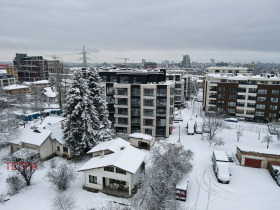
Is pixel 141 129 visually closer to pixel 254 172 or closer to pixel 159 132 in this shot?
pixel 159 132

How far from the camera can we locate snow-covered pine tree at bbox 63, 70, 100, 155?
107 feet

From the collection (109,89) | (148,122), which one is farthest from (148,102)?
(109,89)

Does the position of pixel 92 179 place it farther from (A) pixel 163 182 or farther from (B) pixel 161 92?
(B) pixel 161 92

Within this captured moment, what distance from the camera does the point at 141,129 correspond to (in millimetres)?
45656

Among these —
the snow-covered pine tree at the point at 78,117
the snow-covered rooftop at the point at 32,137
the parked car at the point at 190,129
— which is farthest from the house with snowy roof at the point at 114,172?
the parked car at the point at 190,129

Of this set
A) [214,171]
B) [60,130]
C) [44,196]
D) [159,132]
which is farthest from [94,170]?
[159,132]

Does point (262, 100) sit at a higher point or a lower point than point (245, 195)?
higher

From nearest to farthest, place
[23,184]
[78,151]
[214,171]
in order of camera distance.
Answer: [23,184] < [214,171] < [78,151]

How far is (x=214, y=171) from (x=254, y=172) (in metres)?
6.31

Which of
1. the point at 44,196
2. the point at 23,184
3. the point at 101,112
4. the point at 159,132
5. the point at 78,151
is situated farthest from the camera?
the point at 159,132

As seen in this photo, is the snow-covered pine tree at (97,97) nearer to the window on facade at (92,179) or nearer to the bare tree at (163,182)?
the window on facade at (92,179)

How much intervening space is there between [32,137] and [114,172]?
18.9m

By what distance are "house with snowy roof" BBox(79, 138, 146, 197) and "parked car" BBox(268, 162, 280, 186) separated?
19.3 metres

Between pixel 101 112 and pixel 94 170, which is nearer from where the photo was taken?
pixel 94 170
